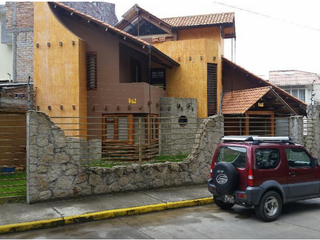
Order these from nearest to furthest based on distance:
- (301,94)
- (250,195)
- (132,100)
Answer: (250,195) → (132,100) → (301,94)

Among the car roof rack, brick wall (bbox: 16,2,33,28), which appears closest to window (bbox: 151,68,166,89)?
brick wall (bbox: 16,2,33,28)

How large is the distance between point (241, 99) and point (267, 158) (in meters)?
10.9

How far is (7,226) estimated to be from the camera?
6.54 m

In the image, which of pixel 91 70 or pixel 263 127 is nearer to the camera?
pixel 91 70

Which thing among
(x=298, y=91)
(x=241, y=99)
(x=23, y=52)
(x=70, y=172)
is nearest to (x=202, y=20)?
(x=241, y=99)

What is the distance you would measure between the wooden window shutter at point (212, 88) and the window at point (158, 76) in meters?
2.60

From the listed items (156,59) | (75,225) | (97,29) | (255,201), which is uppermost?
(97,29)

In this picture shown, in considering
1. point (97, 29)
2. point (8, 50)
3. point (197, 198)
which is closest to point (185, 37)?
point (97, 29)

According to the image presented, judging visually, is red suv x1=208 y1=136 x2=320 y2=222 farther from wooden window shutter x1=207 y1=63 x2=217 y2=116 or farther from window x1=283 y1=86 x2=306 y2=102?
window x1=283 y1=86 x2=306 y2=102

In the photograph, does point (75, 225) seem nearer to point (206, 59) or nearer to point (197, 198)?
point (197, 198)

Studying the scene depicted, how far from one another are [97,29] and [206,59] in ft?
19.7

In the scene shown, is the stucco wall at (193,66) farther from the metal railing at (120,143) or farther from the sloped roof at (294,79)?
the sloped roof at (294,79)

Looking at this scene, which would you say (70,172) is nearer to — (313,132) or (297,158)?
(297,158)

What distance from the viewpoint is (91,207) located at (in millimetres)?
8008
